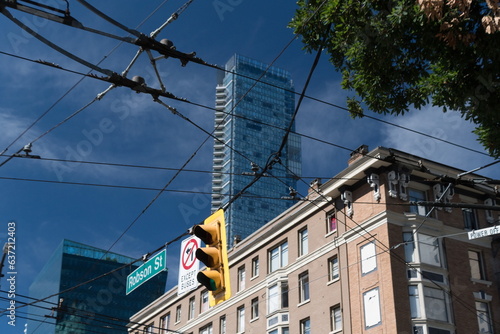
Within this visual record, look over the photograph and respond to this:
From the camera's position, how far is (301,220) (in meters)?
47.0

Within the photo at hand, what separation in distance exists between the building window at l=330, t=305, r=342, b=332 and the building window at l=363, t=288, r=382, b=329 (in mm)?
2416

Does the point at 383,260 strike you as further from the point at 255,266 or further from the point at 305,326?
the point at 255,266

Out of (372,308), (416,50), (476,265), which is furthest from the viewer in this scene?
(476,265)

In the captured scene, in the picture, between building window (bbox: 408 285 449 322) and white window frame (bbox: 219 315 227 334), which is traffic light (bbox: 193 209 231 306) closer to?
building window (bbox: 408 285 449 322)

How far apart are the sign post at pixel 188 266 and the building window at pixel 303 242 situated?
2457 centimetres

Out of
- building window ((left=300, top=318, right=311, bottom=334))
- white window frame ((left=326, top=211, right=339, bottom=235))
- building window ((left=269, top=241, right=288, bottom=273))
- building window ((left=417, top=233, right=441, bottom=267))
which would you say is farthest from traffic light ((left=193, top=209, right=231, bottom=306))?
building window ((left=269, top=241, right=288, bottom=273))

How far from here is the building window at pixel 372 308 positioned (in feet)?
125

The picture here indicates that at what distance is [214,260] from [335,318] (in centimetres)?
2903

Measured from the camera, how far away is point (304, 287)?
45156 mm

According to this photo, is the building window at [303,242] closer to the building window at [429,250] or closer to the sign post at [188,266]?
the building window at [429,250]

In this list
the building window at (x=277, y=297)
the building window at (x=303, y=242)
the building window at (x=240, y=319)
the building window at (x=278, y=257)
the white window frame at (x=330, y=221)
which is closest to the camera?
the white window frame at (x=330, y=221)

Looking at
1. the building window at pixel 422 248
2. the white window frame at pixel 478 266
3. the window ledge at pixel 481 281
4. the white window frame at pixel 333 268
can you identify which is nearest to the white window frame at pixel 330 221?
the white window frame at pixel 333 268

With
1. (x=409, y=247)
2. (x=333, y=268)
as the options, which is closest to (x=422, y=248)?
(x=409, y=247)

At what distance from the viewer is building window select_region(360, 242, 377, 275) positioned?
130 feet
